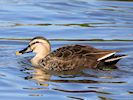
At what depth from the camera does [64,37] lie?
18609 mm

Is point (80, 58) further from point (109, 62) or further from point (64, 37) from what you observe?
point (64, 37)

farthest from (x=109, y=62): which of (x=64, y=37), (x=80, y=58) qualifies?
(x=64, y=37)

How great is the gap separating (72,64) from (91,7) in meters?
7.49

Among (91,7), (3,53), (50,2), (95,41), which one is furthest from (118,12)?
(3,53)

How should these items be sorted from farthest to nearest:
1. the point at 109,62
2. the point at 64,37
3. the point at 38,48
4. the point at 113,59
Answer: the point at 64,37
the point at 38,48
the point at 109,62
the point at 113,59

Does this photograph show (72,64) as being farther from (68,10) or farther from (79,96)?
(68,10)

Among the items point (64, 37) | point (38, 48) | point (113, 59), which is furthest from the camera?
point (64, 37)

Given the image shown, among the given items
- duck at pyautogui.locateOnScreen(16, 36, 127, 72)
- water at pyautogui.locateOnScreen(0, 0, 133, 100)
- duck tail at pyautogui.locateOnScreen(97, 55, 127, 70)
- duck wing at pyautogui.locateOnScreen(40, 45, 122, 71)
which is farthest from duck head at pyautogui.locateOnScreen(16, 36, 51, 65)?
duck tail at pyautogui.locateOnScreen(97, 55, 127, 70)

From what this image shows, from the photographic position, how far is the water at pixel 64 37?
13.1 m

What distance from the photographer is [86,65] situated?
612 inches

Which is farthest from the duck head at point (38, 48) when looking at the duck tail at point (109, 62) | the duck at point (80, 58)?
the duck tail at point (109, 62)

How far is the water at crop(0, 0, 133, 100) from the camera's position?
13117mm

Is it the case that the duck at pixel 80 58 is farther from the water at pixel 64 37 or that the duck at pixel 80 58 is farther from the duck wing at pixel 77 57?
the water at pixel 64 37

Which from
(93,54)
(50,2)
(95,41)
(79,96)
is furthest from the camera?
(50,2)
